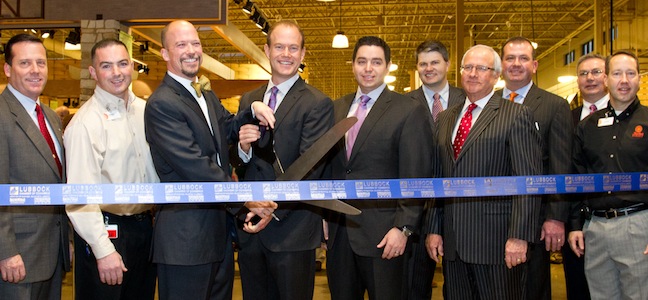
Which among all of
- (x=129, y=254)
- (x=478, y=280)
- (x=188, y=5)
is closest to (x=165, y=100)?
(x=129, y=254)

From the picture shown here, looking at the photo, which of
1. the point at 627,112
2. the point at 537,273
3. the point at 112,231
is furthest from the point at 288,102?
the point at 627,112

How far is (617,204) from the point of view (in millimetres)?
3463

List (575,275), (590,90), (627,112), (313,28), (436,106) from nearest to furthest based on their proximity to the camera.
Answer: (627,112)
(575,275)
(436,106)
(590,90)
(313,28)

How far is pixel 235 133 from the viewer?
310 cm

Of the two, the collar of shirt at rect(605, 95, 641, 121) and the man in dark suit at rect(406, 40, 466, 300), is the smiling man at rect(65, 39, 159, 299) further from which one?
the collar of shirt at rect(605, 95, 641, 121)

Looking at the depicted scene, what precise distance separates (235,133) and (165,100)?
43 centimetres

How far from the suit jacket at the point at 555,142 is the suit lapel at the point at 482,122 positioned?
0.52 meters

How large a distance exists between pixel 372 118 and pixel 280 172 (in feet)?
1.94

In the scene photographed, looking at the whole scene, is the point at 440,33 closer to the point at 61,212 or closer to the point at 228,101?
the point at 228,101

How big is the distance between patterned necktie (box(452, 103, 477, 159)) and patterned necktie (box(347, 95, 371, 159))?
49cm

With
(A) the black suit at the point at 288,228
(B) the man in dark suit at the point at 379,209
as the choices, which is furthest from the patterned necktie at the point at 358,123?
(A) the black suit at the point at 288,228

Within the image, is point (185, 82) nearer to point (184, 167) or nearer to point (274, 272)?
point (184, 167)

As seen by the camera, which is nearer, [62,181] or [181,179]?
Answer: [181,179]

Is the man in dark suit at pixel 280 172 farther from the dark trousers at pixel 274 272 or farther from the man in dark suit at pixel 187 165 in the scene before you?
the man in dark suit at pixel 187 165
